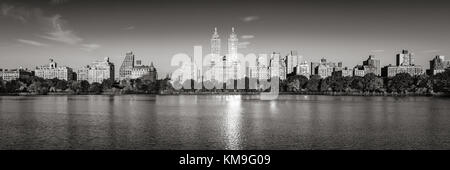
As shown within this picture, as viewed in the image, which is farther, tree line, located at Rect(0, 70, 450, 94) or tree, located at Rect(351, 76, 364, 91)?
tree, located at Rect(351, 76, 364, 91)

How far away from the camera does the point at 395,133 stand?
34250mm

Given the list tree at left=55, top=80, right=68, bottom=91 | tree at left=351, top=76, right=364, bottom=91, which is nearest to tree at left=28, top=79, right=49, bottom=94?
tree at left=55, top=80, right=68, bottom=91

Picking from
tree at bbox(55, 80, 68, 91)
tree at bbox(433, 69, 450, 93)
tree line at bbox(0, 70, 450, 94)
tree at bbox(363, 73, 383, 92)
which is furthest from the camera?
tree at bbox(55, 80, 68, 91)

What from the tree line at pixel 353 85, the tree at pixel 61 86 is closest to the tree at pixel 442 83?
the tree line at pixel 353 85

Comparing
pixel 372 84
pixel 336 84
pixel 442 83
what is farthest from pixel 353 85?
pixel 442 83

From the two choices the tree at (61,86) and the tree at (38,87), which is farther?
the tree at (61,86)

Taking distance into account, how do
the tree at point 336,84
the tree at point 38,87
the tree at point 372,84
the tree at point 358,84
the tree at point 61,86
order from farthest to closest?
the tree at point 61,86
the tree at point 38,87
the tree at point 336,84
the tree at point 358,84
the tree at point 372,84

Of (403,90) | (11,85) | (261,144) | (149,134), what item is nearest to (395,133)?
(261,144)

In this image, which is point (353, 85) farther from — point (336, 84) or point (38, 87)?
point (38, 87)

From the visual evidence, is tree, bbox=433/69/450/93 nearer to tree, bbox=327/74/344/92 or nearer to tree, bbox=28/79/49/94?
tree, bbox=327/74/344/92

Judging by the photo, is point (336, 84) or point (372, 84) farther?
point (336, 84)

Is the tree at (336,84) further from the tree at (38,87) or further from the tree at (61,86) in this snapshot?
the tree at (38,87)

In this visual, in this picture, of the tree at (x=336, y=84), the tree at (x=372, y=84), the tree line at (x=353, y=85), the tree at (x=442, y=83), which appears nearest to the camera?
the tree at (x=442, y=83)
